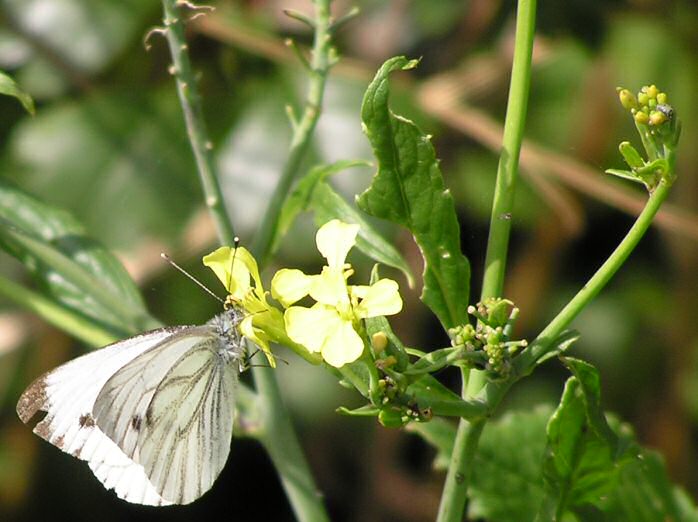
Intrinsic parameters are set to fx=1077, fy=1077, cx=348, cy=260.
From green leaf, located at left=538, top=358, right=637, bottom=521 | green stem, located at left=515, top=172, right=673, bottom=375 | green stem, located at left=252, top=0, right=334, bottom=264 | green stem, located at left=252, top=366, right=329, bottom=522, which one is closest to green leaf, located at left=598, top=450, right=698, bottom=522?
green leaf, located at left=538, top=358, right=637, bottom=521

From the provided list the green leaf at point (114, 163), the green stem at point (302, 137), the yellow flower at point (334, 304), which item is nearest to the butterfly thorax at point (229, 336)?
the green stem at point (302, 137)

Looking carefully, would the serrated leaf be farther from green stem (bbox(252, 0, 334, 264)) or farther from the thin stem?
the thin stem

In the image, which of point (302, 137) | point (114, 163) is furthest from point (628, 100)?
point (114, 163)

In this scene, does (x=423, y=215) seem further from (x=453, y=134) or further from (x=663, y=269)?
(x=663, y=269)

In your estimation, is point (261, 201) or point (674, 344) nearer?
point (261, 201)

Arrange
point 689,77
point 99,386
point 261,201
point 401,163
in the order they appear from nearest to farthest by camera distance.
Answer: point 401,163 < point 99,386 < point 261,201 < point 689,77

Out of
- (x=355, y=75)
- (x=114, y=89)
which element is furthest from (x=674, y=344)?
(x=114, y=89)

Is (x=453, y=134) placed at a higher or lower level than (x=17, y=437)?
higher
